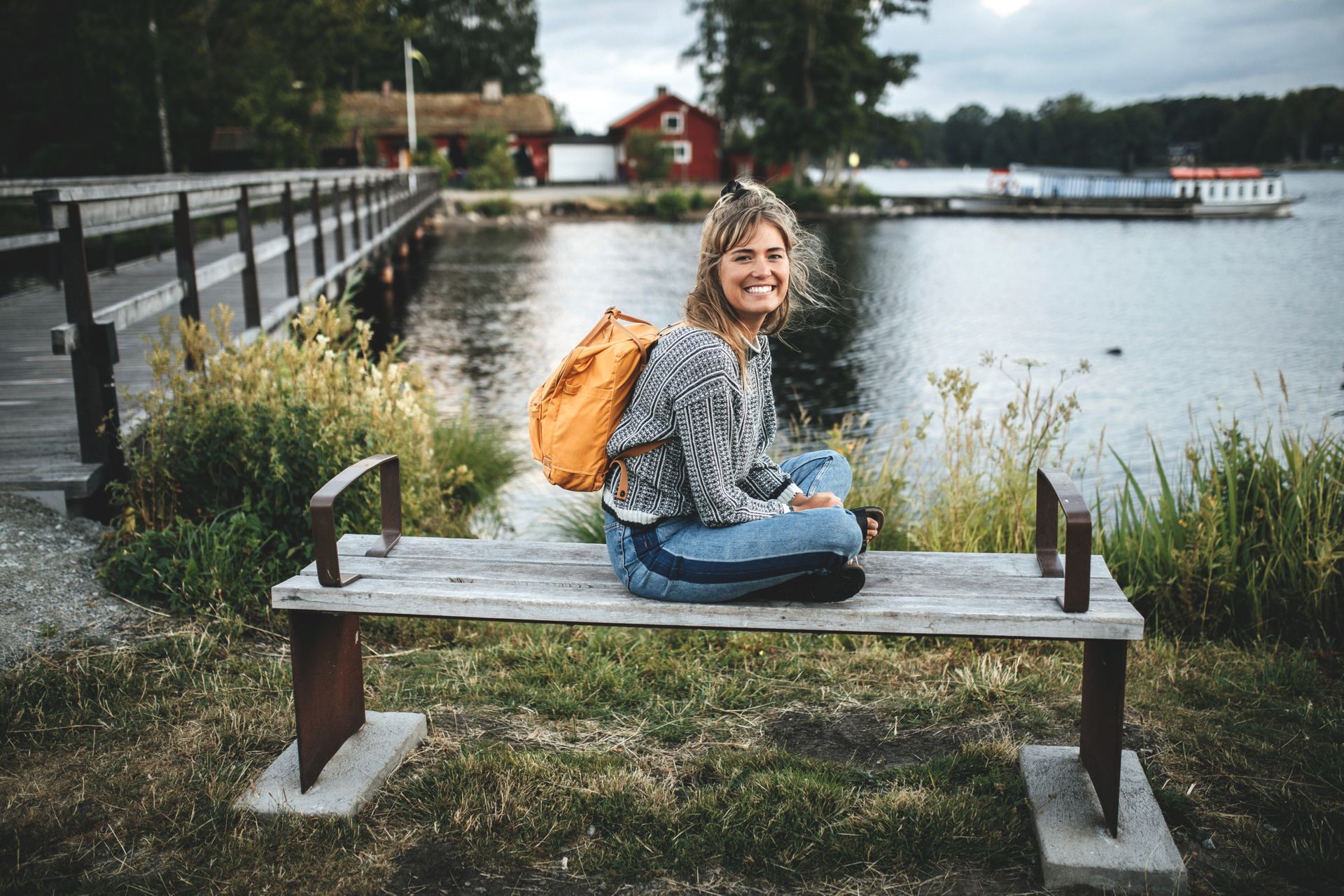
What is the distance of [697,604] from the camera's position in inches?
105

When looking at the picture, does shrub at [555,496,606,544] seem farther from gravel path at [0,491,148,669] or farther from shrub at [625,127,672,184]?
shrub at [625,127,672,184]

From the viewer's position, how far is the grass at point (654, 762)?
8.77 feet

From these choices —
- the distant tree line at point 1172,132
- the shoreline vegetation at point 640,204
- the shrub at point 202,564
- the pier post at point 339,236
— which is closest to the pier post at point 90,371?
the shrub at point 202,564

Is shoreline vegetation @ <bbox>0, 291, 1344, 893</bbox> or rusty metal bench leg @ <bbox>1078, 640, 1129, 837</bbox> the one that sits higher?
rusty metal bench leg @ <bbox>1078, 640, 1129, 837</bbox>

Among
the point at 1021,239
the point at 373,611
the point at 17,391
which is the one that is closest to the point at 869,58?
the point at 1021,239

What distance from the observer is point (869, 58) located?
4638 centimetres

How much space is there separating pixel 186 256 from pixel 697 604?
4519 millimetres

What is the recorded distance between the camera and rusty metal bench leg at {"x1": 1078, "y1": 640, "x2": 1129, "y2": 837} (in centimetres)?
263

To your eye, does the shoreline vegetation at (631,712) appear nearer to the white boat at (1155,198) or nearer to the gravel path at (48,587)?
the gravel path at (48,587)

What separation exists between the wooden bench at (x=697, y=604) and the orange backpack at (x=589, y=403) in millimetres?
320

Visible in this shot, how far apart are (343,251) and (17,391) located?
21.1 ft

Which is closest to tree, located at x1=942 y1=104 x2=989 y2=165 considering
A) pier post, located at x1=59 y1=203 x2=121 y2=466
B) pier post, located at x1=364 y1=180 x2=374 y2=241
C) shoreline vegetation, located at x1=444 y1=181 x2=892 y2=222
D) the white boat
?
the white boat

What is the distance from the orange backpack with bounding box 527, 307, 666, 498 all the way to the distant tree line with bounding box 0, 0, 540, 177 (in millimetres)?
35311

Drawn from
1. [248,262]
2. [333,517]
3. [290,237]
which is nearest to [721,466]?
[333,517]
